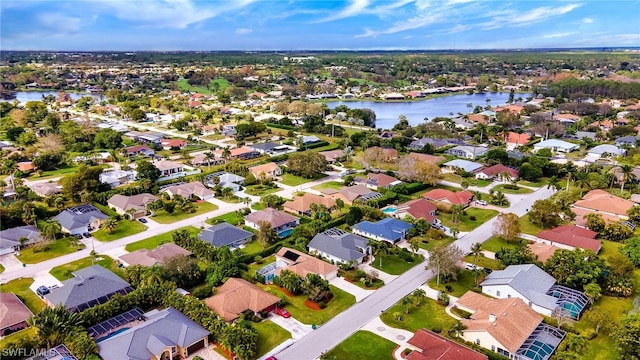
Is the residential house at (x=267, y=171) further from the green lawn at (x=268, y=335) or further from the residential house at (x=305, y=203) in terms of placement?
the green lawn at (x=268, y=335)

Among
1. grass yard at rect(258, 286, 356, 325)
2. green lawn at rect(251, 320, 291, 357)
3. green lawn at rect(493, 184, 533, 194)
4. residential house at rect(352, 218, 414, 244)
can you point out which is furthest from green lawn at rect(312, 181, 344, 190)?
green lawn at rect(251, 320, 291, 357)

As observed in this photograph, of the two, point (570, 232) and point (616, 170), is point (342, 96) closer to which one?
point (616, 170)

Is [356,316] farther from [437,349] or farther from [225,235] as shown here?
[225,235]

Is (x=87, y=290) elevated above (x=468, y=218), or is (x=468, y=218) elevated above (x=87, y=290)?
(x=87, y=290)

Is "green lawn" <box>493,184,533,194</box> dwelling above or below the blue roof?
below

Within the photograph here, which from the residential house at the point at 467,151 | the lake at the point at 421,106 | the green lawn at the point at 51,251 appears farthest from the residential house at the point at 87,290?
the lake at the point at 421,106

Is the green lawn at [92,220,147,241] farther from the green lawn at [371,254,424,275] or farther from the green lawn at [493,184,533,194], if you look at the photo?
the green lawn at [493,184,533,194]

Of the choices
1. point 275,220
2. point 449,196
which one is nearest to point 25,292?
point 275,220
